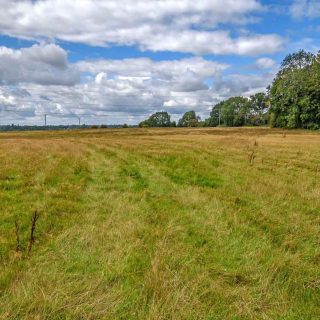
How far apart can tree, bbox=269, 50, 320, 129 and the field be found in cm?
7820

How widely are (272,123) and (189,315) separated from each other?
100 metres

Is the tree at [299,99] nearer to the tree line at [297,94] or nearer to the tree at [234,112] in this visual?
the tree line at [297,94]

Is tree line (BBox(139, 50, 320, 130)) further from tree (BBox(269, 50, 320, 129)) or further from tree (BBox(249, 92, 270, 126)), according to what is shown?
tree (BBox(249, 92, 270, 126))

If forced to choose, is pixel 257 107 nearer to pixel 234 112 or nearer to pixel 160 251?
pixel 234 112

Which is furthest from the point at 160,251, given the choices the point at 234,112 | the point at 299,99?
the point at 234,112

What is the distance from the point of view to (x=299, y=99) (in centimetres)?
8644

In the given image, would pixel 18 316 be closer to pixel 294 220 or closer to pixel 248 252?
pixel 248 252

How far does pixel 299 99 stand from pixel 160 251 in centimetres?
8849

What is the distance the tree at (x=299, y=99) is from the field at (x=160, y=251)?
78.2m

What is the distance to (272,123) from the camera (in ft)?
324

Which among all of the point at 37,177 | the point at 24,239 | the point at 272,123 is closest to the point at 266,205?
the point at 24,239

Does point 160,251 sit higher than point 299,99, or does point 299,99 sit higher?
point 299,99

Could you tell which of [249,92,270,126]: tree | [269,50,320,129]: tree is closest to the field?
[269,50,320,129]: tree

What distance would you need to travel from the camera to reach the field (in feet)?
16.2
